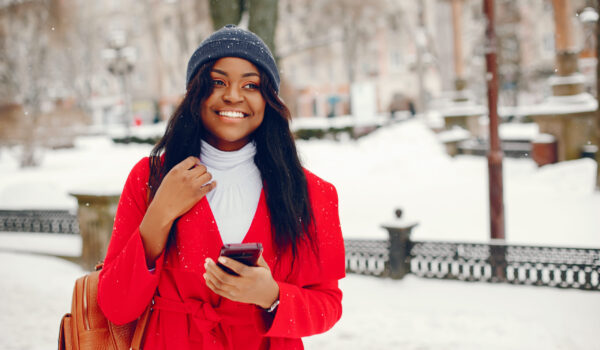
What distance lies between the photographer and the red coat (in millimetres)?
1594

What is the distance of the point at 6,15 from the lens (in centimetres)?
1953

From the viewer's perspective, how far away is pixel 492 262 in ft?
17.7

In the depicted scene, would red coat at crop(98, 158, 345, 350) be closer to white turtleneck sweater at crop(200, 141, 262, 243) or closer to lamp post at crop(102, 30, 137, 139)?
white turtleneck sweater at crop(200, 141, 262, 243)

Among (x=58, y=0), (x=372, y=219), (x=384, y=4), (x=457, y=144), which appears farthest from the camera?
(x=384, y=4)

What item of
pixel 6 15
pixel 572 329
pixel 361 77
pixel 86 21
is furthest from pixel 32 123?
pixel 361 77

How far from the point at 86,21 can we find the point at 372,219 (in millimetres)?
31321

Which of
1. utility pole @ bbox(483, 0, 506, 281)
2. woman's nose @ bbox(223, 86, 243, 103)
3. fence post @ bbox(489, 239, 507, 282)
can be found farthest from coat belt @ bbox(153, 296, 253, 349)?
utility pole @ bbox(483, 0, 506, 281)

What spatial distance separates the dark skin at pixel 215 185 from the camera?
1.45 m

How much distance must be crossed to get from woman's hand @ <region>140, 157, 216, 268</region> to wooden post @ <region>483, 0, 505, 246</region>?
5.12m

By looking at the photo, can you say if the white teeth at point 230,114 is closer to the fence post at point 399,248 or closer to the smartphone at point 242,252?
the smartphone at point 242,252

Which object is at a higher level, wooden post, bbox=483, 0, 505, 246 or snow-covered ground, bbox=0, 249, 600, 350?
wooden post, bbox=483, 0, 505, 246

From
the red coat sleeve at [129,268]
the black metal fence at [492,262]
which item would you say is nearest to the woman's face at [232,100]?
the red coat sleeve at [129,268]

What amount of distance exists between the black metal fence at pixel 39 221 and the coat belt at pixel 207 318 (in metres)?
7.46

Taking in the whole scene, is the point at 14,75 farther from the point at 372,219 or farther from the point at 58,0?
the point at 372,219
